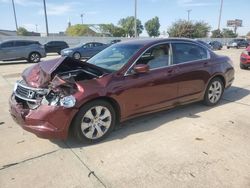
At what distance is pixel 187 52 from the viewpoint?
5125 millimetres

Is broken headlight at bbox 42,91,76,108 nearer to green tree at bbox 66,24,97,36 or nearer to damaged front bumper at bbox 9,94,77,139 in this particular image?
damaged front bumper at bbox 9,94,77,139

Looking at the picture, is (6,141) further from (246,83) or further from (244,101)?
(246,83)

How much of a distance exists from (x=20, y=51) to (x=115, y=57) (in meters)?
14.1

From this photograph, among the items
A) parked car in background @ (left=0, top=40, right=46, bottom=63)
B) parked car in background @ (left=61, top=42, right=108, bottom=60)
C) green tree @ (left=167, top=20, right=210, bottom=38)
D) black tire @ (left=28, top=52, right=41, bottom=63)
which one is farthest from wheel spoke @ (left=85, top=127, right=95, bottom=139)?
green tree @ (left=167, top=20, right=210, bottom=38)

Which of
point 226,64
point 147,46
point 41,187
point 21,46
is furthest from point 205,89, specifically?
point 21,46

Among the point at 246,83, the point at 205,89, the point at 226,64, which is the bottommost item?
Result: the point at 246,83

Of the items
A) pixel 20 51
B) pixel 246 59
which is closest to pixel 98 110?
pixel 246 59

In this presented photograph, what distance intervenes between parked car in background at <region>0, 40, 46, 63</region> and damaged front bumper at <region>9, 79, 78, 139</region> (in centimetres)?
1432

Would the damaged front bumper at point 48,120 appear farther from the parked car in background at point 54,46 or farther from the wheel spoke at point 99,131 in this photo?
the parked car in background at point 54,46

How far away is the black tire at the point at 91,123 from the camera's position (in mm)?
3621

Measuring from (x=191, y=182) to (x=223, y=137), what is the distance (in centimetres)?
148

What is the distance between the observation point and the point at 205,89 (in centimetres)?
544

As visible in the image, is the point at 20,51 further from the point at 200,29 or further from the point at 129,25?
the point at 129,25

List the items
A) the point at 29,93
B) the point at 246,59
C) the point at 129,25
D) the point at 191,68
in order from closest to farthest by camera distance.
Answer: the point at 29,93 → the point at 191,68 → the point at 246,59 → the point at 129,25
